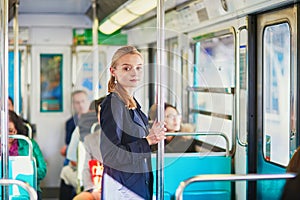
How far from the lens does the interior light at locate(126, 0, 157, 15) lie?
6.12m

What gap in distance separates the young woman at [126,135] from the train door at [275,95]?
106 cm

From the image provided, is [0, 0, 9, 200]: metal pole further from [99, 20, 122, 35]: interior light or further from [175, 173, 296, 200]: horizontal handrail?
[99, 20, 122, 35]: interior light

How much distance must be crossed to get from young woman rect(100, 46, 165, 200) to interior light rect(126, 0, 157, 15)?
2.36 meters

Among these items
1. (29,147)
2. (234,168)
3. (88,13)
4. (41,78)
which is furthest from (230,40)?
(41,78)

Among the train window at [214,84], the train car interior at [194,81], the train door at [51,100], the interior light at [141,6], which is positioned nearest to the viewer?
the train car interior at [194,81]

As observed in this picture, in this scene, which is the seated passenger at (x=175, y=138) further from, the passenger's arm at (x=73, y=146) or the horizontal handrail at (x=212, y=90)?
the passenger's arm at (x=73, y=146)

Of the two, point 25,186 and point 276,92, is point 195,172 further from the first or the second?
point 25,186

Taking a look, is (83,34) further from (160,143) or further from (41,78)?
(160,143)

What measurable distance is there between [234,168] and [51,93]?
4.51 m

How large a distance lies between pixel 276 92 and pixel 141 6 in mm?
2277

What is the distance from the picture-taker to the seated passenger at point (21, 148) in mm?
5318

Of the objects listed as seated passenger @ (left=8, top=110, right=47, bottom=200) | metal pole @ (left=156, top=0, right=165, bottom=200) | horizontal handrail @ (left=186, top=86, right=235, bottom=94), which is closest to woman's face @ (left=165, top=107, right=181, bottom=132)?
horizontal handrail @ (left=186, top=86, right=235, bottom=94)

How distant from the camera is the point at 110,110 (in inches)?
140

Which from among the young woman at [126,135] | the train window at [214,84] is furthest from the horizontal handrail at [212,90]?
the young woman at [126,135]
